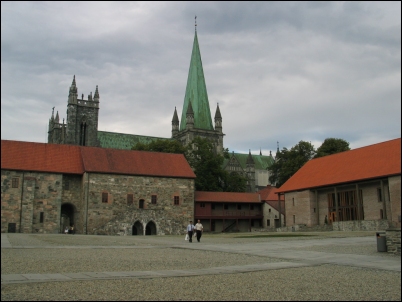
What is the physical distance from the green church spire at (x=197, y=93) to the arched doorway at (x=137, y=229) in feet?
170

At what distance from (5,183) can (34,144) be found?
29.5ft

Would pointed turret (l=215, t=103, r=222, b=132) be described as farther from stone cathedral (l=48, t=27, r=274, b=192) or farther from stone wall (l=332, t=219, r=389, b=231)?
stone wall (l=332, t=219, r=389, b=231)

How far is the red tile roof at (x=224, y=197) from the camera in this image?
5994 centimetres

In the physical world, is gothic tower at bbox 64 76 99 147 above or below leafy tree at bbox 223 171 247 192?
above

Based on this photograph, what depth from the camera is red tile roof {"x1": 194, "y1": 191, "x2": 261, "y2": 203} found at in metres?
59.9

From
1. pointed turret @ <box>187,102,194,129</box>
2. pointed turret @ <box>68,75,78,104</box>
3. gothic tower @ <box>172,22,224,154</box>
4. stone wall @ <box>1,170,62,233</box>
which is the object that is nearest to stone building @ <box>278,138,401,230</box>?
stone wall @ <box>1,170,62,233</box>

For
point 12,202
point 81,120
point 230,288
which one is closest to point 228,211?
point 12,202

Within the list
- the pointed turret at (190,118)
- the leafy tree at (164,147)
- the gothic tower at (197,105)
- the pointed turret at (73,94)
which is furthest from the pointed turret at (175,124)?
the leafy tree at (164,147)

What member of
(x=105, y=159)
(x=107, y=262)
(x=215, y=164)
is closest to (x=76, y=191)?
(x=105, y=159)

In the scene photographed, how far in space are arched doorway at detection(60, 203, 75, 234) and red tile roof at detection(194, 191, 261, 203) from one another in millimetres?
16466

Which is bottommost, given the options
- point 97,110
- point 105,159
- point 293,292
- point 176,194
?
point 293,292

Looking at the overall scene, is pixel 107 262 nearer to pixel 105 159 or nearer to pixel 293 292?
pixel 293 292

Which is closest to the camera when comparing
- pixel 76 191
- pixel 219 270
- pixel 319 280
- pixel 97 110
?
pixel 319 280

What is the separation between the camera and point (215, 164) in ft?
227
